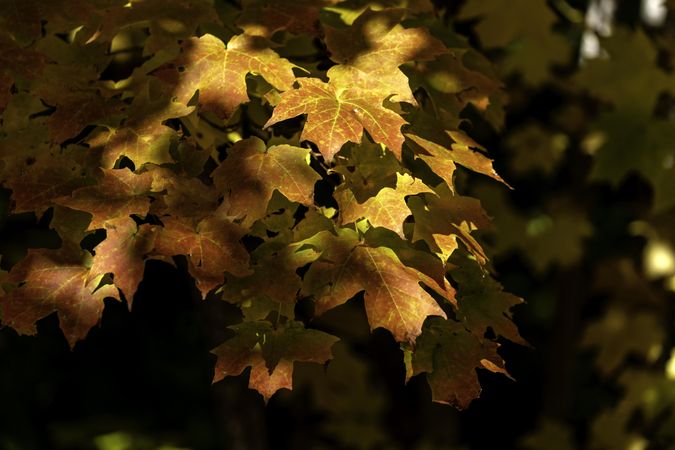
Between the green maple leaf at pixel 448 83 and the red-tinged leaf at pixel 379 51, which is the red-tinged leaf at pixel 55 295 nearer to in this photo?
the red-tinged leaf at pixel 379 51

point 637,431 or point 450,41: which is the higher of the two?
point 450,41

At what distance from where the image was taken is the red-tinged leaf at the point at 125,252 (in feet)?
4.79

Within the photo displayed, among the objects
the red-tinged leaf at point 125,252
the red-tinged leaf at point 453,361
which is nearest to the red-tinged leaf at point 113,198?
the red-tinged leaf at point 125,252

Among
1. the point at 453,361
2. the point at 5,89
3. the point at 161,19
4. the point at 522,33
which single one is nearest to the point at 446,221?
the point at 453,361

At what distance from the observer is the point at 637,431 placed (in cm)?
344

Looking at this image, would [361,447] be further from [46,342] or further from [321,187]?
[321,187]

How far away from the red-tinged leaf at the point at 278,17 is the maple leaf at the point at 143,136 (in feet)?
0.65

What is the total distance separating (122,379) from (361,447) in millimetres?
1108

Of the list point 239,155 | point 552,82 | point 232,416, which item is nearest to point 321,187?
point 239,155

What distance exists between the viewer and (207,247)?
4.85 ft

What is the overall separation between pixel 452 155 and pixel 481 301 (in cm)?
25

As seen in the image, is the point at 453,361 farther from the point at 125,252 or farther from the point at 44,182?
the point at 44,182

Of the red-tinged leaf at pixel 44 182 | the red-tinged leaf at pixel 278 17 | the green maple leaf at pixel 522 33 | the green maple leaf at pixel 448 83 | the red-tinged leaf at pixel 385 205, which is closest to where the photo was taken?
the red-tinged leaf at pixel 385 205

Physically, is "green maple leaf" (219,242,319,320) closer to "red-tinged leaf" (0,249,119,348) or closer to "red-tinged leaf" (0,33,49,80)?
"red-tinged leaf" (0,249,119,348)
